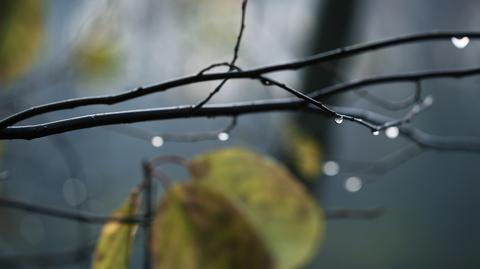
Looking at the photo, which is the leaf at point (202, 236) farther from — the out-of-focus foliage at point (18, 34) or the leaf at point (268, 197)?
the out-of-focus foliage at point (18, 34)

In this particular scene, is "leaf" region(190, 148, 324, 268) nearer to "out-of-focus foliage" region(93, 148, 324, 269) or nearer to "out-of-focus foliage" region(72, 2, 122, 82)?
"out-of-focus foliage" region(93, 148, 324, 269)

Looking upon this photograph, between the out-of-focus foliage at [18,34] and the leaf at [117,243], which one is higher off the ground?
the out-of-focus foliage at [18,34]

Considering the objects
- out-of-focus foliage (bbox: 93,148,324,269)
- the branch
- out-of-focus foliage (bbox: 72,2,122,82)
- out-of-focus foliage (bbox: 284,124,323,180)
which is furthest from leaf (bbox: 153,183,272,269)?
out-of-focus foliage (bbox: 72,2,122,82)

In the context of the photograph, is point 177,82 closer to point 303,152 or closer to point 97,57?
point 303,152

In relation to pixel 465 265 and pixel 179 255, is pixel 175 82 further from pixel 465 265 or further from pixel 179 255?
pixel 465 265

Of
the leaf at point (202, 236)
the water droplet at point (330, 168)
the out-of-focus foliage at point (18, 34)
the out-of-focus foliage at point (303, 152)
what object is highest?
the out-of-focus foliage at point (18, 34)

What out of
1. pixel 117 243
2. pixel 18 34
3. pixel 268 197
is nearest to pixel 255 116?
pixel 18 34

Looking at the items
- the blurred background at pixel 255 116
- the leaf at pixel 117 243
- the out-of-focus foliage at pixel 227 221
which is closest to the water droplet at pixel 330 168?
the blurred background at pixel 255 116
